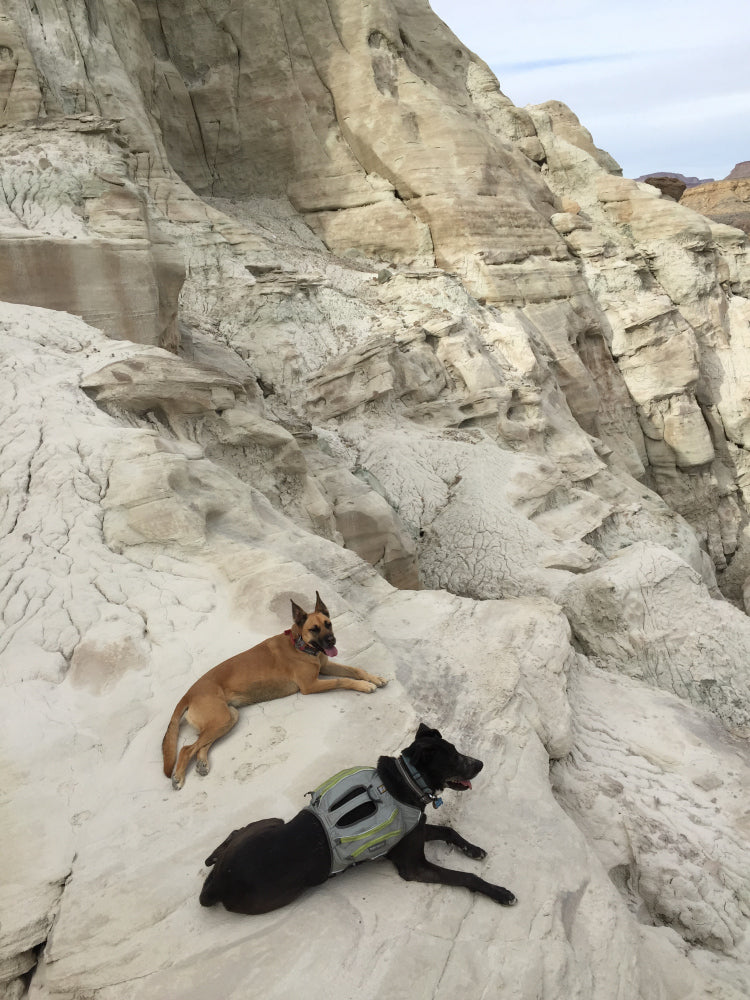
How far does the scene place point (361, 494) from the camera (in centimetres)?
963

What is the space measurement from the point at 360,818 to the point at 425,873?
43 cm

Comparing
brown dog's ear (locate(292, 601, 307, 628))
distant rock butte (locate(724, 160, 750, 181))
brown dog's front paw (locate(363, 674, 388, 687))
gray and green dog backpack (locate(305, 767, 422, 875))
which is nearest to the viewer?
gray and green dog backpack (locate(305, 767, 422, 875))

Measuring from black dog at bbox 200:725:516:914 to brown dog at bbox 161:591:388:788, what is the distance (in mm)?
665

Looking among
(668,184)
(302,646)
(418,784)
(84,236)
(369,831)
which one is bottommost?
(369,831)

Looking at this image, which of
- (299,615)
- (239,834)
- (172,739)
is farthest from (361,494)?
(239,834)

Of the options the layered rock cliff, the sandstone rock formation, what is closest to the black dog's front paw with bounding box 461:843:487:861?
the layered rock cliff

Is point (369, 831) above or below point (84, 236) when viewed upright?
below

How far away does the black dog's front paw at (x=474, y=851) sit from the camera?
324cm

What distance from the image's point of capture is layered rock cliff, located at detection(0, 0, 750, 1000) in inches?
120

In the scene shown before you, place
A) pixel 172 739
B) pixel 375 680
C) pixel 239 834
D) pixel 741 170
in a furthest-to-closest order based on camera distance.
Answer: pixel 741 170, pixel 375 680, pixel 172 739, pixel 239 834

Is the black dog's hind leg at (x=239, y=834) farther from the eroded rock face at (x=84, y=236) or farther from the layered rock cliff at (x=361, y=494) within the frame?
the eroded rock face at (x=84, y=236)

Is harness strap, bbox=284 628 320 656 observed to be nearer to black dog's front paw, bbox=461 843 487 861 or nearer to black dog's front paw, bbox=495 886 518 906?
black dog's front paw, bbox=461 843 487 861

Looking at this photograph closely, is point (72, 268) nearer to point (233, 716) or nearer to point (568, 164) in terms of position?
point (233, 716)

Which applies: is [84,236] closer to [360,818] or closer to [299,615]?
[299,615]
